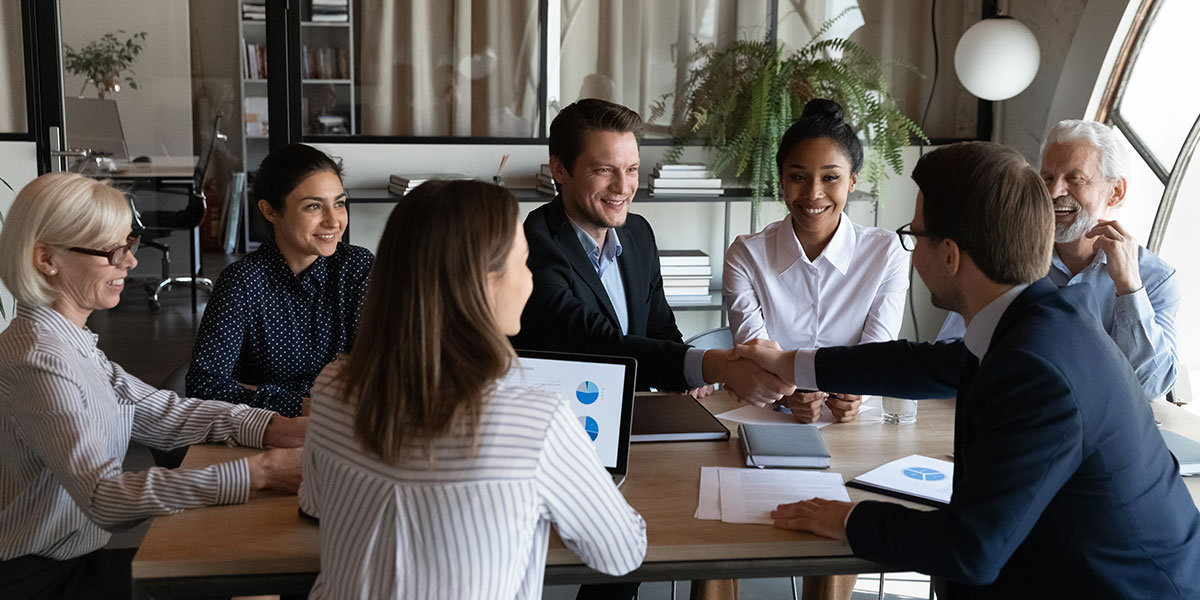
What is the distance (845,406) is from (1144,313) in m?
0.77

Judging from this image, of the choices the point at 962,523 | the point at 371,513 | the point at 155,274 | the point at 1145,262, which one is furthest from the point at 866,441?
the point at 155,274

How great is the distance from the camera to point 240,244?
4941mm

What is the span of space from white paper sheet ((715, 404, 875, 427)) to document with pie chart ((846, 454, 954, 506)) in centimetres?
29

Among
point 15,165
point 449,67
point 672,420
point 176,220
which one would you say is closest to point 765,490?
point 672,420

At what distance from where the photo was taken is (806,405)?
2.35 metres

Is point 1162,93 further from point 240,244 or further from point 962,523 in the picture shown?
point 240,244

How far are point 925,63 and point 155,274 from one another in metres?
3.78

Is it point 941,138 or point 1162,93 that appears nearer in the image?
point 1162,93

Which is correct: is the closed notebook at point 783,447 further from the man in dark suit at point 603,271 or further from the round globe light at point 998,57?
the round globe light at point 998,57

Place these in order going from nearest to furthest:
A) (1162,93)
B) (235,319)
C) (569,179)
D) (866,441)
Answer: (866,441)
(235,319)
(569,179)
(1162,93)

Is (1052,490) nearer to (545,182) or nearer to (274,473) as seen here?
(274,473)

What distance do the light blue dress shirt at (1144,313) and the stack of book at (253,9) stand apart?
340 cm

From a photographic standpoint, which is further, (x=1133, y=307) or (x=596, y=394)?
(x=1133, y=307)

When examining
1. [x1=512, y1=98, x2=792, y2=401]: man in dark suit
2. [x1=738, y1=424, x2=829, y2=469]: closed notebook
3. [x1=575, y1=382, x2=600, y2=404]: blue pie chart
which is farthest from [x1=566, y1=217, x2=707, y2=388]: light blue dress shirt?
[x1=575, y1=382, x2=600, y2=404]: blue pie chart
